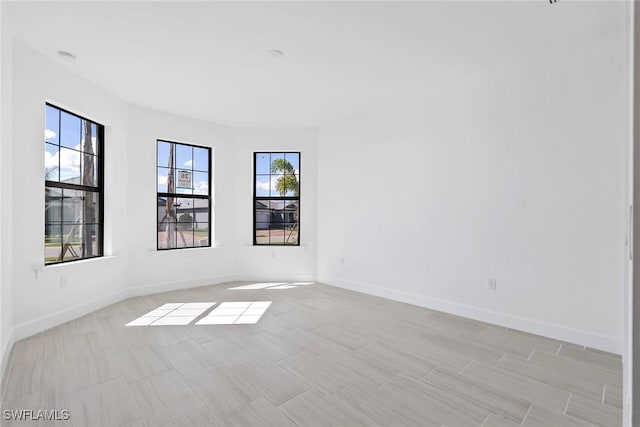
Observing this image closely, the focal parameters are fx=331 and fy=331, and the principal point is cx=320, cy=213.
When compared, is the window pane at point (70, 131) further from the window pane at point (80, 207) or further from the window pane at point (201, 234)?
the window pane at point (201, 234)

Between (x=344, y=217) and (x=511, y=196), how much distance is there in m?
2.41

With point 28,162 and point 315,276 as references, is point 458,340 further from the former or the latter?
point 28,162

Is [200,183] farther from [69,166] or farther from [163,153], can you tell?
[69,166]

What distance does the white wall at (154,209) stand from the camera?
181 inches

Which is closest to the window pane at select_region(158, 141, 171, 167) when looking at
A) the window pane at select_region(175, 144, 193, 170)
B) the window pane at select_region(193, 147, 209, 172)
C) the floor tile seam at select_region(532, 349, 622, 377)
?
the window pane at select_region(175, 144, 193, 170)

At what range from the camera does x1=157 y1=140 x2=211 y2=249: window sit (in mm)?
4992

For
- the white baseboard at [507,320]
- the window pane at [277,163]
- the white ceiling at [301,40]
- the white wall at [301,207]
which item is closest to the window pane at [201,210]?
the white wall at [301,207]

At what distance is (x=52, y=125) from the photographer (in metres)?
3.57

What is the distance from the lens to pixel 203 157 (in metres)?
5.45

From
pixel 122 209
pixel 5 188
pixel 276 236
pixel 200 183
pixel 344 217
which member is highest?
pixel 200 183

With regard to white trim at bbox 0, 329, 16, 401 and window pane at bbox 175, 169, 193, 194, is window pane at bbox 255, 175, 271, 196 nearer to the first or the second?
window pane at bbox 175, 169, 193, 194

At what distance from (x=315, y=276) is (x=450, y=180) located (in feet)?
9.25

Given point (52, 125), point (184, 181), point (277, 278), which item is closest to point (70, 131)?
point (52, 125)

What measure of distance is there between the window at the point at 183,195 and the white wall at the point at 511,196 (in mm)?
2584
